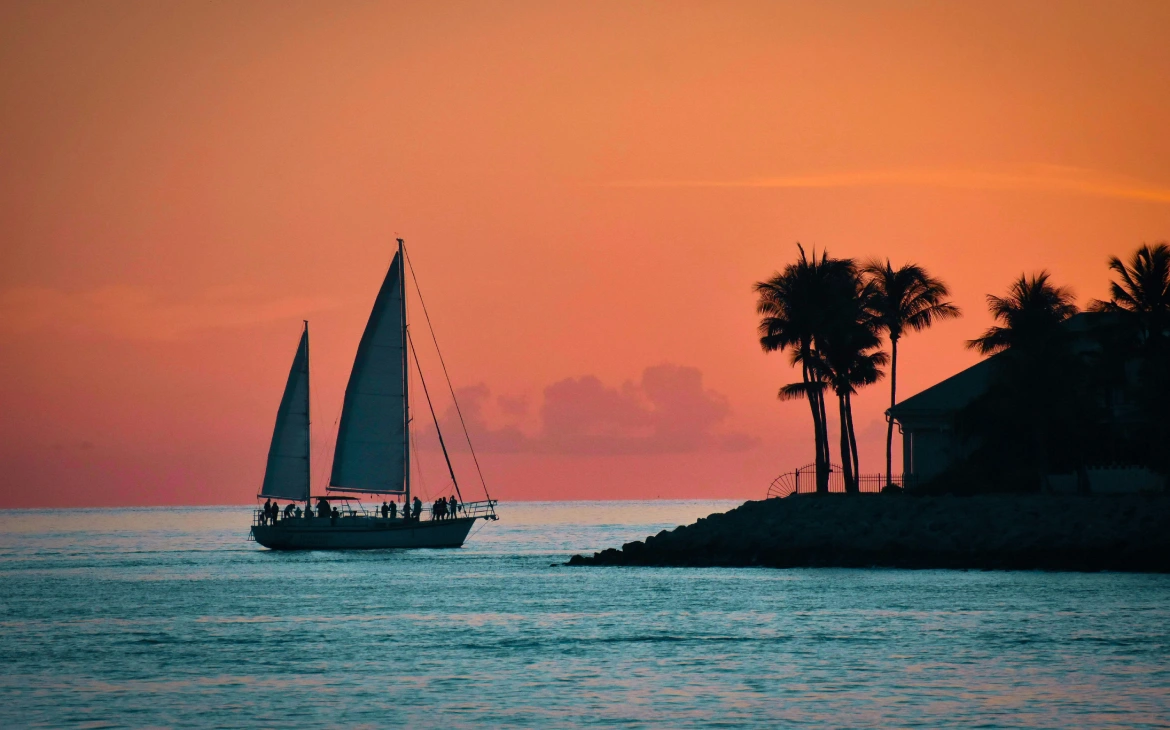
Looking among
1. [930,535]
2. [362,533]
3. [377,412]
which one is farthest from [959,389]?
[362,533]

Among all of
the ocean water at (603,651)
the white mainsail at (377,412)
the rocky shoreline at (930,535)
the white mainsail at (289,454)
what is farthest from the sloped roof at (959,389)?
the white mainsail at (289,454)

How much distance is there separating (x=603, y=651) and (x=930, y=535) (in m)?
24.4

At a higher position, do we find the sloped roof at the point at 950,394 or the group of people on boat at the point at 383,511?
the sloped roof at the point at 950,394

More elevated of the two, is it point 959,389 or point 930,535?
point 959,389

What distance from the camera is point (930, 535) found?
52.4 metres

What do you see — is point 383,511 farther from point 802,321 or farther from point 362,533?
point 802,321

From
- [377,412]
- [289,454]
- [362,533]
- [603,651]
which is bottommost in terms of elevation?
[603,651]

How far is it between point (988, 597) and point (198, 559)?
156 feet

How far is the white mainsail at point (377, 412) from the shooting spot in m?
69.4

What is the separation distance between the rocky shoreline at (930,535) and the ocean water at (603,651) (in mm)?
1491

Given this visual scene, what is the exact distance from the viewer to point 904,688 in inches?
987

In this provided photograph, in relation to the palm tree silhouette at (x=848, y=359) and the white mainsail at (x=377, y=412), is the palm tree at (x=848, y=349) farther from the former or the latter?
the white mainsail at (x=377, y=412)

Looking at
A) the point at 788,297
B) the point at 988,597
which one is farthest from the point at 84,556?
the point at 988,597

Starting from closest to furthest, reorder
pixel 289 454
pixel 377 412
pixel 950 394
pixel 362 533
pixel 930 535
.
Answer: pixel 930 535
pixel 950 394
pixel 377 412
pixel 362 533
pixel 289 454
